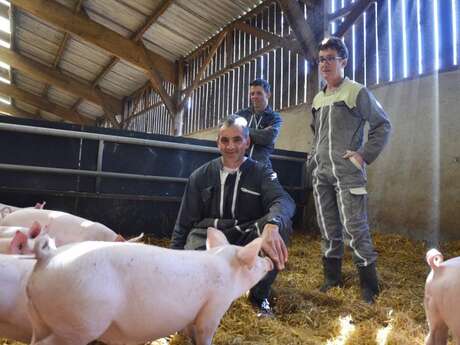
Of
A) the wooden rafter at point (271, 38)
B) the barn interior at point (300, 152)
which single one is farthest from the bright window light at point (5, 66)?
the wooden rafter at point (271, 38)

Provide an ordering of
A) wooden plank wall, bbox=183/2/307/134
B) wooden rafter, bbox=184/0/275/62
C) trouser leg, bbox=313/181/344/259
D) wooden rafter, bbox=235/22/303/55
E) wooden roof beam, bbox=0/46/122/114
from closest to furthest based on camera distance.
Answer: trouser leg, bbox=313/181/344/259 → wooden rafter, bbox=235/22/303/55 → wooden plank wall, bbox=183/2/307/134 → wooden rafter, bbox=184/0/275/62 → wooden roof beam, bbox=0/46/122/114

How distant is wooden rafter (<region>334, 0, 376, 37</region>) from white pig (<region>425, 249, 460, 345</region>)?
4.64 metres

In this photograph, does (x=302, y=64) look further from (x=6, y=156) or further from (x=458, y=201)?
(x=6, y=156)

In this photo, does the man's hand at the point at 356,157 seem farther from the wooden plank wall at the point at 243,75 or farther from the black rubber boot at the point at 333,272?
the wooden plank wall at the point at 243,75

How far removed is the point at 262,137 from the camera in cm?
322

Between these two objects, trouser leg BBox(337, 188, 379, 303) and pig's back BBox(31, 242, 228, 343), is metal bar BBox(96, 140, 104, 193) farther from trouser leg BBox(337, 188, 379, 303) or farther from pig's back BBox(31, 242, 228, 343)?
pig's back BBox(31, 242, 228, 343)

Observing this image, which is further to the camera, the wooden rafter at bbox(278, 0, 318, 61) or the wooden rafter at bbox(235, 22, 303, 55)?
the wooden rafter at bbox(235, 22, 303, 55)

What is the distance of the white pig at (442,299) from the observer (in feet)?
3.80

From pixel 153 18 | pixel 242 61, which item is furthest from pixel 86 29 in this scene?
pixel 242 61

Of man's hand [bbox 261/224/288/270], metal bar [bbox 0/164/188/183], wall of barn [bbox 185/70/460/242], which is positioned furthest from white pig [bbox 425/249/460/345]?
metal bar [bbox 0/164/188/183]

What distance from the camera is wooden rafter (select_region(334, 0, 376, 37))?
16.8ft

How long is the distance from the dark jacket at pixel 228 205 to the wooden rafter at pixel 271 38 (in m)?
4.17

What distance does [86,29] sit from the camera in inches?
304

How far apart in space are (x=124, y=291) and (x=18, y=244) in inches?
20.5
